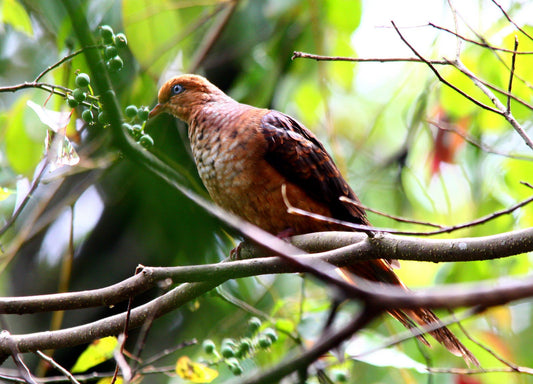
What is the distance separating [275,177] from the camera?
3223 mm

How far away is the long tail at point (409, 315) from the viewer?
2982 millimetres

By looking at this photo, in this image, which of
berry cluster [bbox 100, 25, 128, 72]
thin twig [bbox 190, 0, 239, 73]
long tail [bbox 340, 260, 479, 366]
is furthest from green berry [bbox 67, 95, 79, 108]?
thin twig [bbox 190, 0, 239, 73]

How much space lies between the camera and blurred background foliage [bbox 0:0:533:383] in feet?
10.5

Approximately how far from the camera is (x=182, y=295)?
2.46 meters

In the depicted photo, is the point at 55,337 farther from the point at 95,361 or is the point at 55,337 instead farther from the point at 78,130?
the point at 78,130

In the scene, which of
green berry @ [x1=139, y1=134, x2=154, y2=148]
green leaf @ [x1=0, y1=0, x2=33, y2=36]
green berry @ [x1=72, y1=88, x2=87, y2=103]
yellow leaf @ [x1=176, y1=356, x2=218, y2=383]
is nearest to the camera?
green berry @ [x1=72, y1=88, x2=87, y2=103]

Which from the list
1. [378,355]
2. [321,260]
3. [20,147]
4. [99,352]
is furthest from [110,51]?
[378,355]

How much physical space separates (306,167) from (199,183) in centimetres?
70

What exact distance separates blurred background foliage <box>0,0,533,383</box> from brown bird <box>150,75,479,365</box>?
0.21 meters

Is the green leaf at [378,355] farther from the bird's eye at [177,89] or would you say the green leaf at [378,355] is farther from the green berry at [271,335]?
the bird's eye at [177,89]

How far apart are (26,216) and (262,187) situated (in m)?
1.77

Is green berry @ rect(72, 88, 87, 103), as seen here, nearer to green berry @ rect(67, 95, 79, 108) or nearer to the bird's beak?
green berry @ rect(67, 95, 79, 108)

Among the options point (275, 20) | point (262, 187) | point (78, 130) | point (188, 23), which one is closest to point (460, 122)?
point (275, 20)

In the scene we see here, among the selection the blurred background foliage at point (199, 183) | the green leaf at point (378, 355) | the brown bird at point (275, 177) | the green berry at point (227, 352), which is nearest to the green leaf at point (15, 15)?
the blurred background foliage at point (199, 183)
